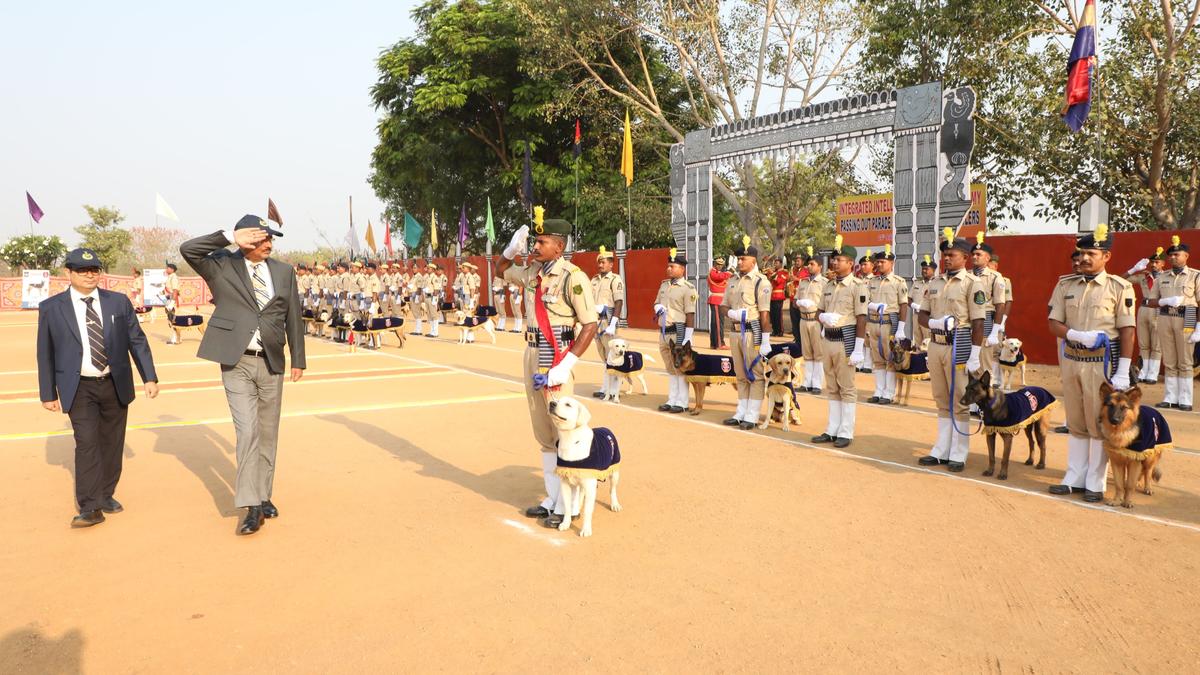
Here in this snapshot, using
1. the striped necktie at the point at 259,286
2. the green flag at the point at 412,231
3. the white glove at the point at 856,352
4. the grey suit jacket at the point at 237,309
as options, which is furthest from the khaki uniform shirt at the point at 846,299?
the green flag at the point at 412,231

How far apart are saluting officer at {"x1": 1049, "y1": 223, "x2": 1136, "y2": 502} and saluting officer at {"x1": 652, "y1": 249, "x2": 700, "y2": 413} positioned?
514cm

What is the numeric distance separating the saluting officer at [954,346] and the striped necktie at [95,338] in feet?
24.9

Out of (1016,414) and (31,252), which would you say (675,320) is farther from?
Result: (31,252)

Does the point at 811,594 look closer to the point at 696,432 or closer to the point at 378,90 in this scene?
the point at 696,432

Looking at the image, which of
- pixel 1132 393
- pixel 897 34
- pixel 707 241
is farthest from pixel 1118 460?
pixel 897 34

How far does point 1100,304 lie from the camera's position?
6.71m

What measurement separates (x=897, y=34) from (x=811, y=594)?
2254 cm

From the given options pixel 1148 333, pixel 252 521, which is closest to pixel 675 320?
pixel 252 521

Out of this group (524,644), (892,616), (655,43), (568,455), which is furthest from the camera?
(655,43)

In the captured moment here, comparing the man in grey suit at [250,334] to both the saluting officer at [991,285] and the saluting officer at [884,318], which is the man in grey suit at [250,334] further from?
the saluting officer at [884,318]

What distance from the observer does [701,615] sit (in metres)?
4.41

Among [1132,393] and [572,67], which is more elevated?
[572,67]

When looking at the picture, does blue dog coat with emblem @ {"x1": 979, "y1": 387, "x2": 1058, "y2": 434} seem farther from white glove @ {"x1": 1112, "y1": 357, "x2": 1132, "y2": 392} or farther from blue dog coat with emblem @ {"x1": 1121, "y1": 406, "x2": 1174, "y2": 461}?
blue dog coat with emblem @ {"x1": 1121, "y1": 406, "x2": 1174, "y2": 461}

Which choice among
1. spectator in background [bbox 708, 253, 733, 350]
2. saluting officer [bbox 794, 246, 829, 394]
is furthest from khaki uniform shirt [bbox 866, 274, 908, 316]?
spectator in background [bbox 708, 253, 733, 350]
